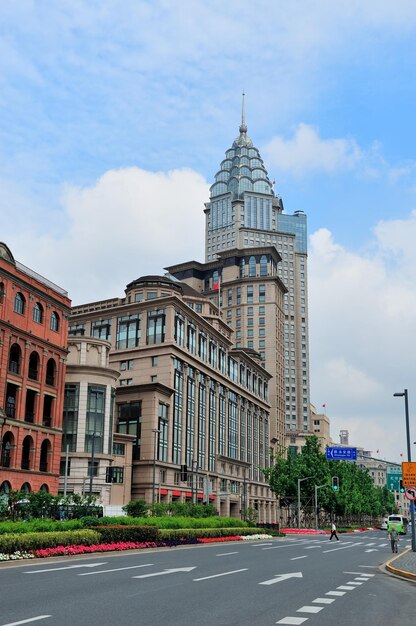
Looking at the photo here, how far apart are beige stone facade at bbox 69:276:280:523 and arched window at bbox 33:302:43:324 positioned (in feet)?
43.6

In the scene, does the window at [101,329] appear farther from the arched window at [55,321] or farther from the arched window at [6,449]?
the arched window at [6,449]

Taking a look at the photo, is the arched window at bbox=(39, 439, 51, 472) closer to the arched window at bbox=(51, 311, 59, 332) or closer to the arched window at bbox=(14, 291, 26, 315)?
the arched window at bbox=(51, 311, 59, 332)

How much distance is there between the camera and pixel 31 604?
1314 centimetres

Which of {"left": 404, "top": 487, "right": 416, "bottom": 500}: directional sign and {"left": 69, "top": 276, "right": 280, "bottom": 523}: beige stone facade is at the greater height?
{"left": 69, "top": 276, "right": 280, "bottom": 523}: beige stone facade

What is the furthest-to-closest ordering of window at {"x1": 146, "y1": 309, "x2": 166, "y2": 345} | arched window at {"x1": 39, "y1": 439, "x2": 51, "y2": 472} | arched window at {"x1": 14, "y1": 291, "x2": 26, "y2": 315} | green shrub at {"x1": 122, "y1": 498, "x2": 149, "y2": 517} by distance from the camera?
window at {"x1": 146, "y1": 309, "x2": 166, "y2": 345}
arched window at {"x1": 39, "y1": 439, "x2": 51, "y2": 472}
arched window at {"x1": 14, "y1": 291, "x2": 26, "y2": 315}
green shrub at {"x1": 122, "y1": 498, "x2": 149, "y2": 517}

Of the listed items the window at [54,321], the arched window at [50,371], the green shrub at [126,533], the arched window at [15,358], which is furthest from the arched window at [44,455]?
the green shrub at [126,533]

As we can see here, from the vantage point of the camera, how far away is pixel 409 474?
33.4 meters

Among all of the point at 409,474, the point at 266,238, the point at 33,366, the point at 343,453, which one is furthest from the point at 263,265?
the point at 409,474

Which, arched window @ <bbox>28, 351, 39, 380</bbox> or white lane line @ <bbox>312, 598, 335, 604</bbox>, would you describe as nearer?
white lane line @ <bbox>312, 598, 335, 604</bbox>

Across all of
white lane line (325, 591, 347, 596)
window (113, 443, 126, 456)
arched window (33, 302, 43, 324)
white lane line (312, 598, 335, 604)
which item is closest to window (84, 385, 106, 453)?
window (113, 443, 126, 456)

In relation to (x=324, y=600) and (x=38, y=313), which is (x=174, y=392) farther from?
(x=324, y=600)

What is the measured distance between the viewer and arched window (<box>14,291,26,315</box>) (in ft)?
169

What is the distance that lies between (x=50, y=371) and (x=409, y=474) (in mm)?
33247

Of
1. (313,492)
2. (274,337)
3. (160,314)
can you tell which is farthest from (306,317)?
(160,314)
